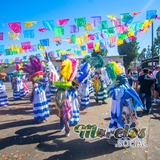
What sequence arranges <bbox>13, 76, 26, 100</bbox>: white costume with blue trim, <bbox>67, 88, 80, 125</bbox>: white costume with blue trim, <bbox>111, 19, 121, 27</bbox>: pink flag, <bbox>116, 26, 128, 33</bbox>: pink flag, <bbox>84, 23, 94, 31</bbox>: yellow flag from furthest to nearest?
<bbox>13, 76, 26, 100</bbox>: white costume with blue trim
<bbox>116, 26, 128, 33</bbox>: pink flag
<bbox>84, 23, 94, 31</bbox>: yellow flag
<bbox>111, 19, 121, 27</bbox>: pink flag
<bbox>67, 88, 80, 125</bbox>: white costume with blue trim

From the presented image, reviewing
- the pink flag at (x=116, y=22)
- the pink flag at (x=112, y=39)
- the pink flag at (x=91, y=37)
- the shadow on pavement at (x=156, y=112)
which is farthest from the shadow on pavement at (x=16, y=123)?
the pink flag at (x=112, y=39)

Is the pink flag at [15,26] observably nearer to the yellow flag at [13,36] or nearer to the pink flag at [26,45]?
the yellow flag at [13,36]

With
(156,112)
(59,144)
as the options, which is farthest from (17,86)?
(59,144)

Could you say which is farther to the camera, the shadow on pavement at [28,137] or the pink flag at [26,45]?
the pink flag at [26,45]

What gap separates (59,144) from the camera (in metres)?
5.48

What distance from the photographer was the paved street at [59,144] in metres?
4.77

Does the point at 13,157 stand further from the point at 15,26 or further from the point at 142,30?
the point at 142,30

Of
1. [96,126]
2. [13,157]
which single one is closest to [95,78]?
[96,126]

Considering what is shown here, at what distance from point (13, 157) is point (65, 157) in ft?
3.89

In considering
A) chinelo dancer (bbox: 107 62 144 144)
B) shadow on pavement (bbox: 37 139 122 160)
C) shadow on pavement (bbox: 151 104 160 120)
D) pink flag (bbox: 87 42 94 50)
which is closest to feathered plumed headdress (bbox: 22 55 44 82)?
shadow on pavement (bbox: 37 139 122 160)

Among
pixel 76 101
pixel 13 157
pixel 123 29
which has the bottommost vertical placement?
pixel 13 157

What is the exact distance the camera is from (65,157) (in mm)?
4730

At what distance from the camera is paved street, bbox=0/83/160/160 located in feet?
15.6

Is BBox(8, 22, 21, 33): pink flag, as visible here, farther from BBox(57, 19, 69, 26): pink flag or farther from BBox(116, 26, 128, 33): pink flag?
BBox(116, 26, 128, 33): pink flag
